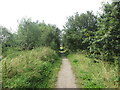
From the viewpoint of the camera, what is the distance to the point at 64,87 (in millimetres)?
5230

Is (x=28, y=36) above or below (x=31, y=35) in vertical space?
below

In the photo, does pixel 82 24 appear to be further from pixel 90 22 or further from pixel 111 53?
pixel 111 53

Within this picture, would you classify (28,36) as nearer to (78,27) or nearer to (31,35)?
(31,35)

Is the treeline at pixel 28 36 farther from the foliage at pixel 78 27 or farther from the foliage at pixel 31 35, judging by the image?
the foliage at pixel 78 27

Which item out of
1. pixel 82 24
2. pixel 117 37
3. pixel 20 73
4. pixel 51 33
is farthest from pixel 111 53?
pixel 51 33

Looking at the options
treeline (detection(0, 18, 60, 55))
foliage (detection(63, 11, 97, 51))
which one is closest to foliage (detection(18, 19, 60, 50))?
treeline (detection(0, 18, 60, 55))

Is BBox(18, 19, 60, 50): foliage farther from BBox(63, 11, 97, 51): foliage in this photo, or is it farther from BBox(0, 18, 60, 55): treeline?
BBox(63, 11, 97, 51): foliage

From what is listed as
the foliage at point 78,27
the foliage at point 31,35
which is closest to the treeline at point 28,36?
the foliage at point 31,35

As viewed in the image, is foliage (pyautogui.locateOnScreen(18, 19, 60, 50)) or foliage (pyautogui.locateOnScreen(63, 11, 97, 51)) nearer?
foliage (pyautogui.locateOnScreen(18, 19, 60, 50))

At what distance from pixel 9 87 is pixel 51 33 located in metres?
19.3

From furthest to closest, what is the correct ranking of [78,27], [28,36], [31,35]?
1. [78,27]
2. [31,35]
3. [28,36]

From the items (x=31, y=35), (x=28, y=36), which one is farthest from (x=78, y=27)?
(x=28, y=36)

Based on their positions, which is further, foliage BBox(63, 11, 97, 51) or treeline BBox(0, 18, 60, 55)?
foliage BBox(63, 11, 97, 51)

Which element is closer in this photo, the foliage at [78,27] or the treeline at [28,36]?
the treeline at [28,36]
